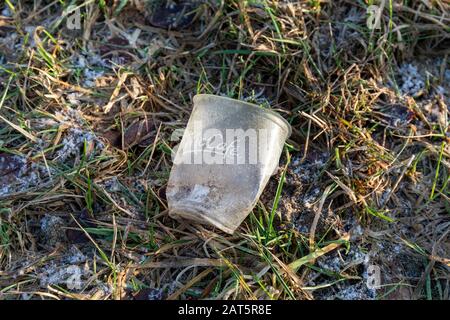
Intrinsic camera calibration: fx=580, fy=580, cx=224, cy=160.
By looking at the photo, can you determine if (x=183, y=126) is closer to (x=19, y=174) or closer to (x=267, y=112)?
(x=267, y=112)

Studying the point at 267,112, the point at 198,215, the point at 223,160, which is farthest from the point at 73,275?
the point at 267,112

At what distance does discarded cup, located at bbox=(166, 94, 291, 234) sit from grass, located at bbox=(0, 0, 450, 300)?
0.07 meters

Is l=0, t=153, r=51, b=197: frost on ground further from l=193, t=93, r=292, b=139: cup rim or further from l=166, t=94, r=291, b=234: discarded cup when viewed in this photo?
l=193, t=93, r=292, b=139: cup rim

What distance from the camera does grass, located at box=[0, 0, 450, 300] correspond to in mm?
2043

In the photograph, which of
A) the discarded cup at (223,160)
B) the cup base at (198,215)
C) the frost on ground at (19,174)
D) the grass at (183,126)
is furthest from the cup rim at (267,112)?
the frost on ground at (19,174)

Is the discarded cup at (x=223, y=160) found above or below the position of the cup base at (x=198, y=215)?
above

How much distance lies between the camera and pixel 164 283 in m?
2.04

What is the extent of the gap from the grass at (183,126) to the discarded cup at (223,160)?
0.23 feet

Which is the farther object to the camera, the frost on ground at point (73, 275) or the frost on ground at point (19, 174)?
the frost on ground at point (19, 174)

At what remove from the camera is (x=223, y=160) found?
7.09 ft

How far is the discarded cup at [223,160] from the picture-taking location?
209cm

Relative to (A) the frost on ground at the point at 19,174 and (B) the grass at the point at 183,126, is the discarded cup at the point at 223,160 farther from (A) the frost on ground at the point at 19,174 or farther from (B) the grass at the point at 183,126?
(A) the frost on ground at the point at 19,174

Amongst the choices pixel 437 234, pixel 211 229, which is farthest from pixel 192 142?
pixel 437 234

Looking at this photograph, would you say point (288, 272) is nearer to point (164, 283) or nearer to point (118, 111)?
point (164, 283)
